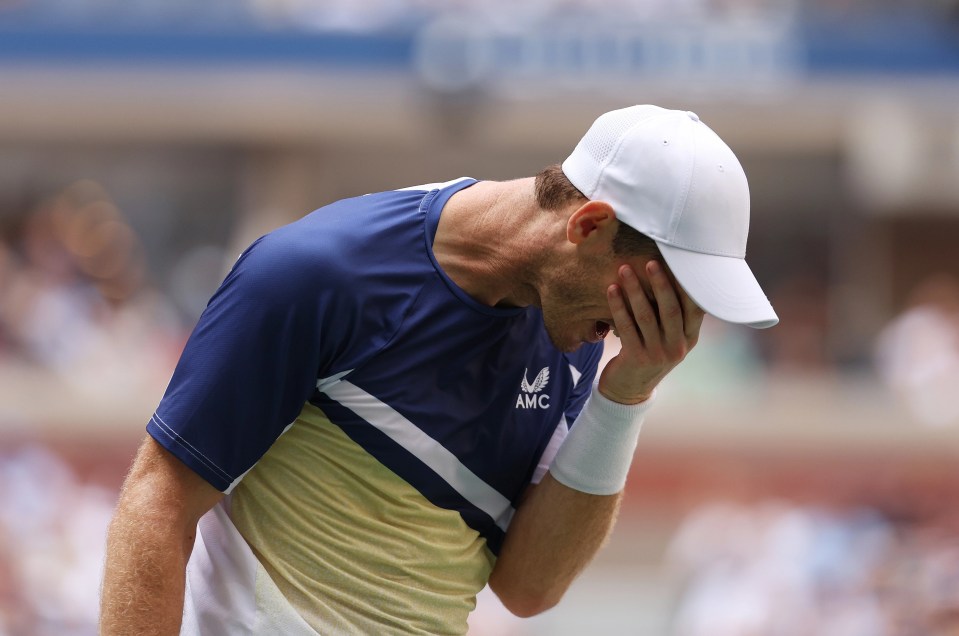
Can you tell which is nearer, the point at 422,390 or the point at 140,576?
the point at 140,576

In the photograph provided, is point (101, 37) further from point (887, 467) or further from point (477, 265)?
point (477, 265)

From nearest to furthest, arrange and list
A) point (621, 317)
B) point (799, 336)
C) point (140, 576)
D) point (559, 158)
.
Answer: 1. point (140, 576)
2. point (621, 317)
3. point (799, 336)
4. point (559, 158)

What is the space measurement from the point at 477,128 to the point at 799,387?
4.63 m

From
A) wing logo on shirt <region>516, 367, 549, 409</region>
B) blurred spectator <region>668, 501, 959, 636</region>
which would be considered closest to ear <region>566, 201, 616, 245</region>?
wing logo on shirt <region>516, 367, 549, 409</region>

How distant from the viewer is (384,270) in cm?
259

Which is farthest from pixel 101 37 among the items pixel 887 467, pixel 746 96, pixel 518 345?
pixel 518 345

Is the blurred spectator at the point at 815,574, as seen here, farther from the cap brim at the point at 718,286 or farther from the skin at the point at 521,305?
the cap brim at the point at 718,286

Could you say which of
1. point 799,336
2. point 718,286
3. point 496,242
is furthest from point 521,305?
point 799,336

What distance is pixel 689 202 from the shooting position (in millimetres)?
2471

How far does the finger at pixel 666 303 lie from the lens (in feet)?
8.17

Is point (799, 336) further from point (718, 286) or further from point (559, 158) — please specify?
point (718, 286)

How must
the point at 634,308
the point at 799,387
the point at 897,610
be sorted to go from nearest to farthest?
1. the point at 634,308
2. the point at 897,610
3. the point at 799,387

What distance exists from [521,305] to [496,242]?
154 millimetres

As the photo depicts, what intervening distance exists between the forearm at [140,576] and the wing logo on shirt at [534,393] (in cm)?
77
